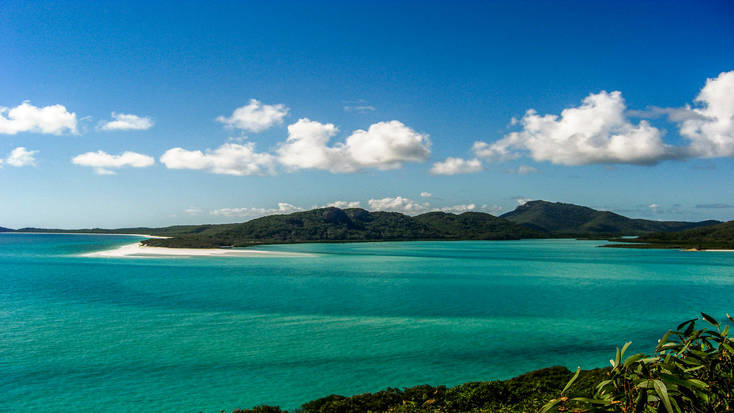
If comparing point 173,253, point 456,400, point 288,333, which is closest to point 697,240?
point 173,253

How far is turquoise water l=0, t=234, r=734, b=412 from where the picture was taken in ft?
62.7

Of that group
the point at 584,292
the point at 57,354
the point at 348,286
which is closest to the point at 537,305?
the point at 584,292

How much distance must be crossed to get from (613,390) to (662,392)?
1024mm

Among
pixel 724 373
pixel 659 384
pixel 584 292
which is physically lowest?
pixel 584 292

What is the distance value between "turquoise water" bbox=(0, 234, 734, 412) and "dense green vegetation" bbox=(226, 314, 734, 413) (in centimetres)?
367

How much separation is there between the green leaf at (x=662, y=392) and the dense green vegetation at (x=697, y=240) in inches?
6683

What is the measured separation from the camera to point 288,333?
28.3m

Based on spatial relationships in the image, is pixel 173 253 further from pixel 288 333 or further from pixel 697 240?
pixel 697 240

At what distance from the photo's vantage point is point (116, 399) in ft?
57.9

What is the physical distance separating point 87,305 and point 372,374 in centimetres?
3145

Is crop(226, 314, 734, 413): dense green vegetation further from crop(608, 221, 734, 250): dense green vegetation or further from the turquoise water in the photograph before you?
crop(608, 221, 734, 250): dense green vegetation

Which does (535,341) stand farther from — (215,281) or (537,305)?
(215,281)

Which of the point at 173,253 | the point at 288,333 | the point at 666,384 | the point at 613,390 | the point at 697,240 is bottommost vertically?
the point at 697,240

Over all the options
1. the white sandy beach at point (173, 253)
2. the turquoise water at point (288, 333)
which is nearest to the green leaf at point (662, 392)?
the turquoise water at point (288, 333)
